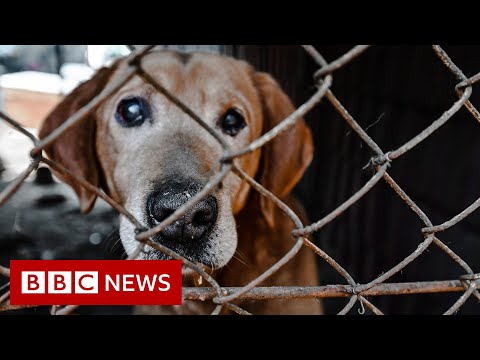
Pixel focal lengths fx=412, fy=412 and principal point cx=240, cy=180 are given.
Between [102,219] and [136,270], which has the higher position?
[102,219]

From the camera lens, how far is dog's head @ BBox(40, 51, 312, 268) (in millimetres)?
1270

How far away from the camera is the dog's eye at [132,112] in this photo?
5.78 feet

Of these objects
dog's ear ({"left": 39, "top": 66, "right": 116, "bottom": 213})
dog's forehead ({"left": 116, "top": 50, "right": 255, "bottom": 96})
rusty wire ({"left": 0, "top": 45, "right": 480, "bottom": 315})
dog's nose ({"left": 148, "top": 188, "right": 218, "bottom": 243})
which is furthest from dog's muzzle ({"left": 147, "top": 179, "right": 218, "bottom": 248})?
dog's ear ({"left": 39, "top": 66, "right": 116, "bottom": 213})

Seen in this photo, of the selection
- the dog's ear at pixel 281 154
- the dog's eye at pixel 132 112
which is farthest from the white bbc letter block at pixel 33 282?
the dog's ear at pixel 281 154

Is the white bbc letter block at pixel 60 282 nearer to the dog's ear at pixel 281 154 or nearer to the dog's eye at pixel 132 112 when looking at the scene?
the dog's eye at pixel 132 112

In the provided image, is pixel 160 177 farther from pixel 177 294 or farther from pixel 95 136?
pixel 95 136

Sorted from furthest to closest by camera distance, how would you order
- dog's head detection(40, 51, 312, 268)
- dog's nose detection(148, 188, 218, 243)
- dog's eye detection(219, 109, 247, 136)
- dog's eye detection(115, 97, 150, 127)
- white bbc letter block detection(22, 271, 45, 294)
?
dog's eye detection(219, 109, 247, 136) → dog's eye detection(115, 97, 150, 127) → dog's head detection(40, 51, 312, 268) → dog's nose detection(148, 188, 218, 243) → white bbc letter block detection(22, 271, 45, 294)

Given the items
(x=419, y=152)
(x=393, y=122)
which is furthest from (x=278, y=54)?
(x=419, y=152)

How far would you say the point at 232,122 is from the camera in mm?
1895

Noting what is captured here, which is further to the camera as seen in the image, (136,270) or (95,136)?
(95,136)

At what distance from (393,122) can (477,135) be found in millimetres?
701

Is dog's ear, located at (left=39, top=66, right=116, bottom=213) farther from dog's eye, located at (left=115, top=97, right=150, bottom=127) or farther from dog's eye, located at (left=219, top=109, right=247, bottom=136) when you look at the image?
dog's eye, located at (left=219, top=109, right=247, bottom=136)

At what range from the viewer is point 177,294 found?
2.65ft
